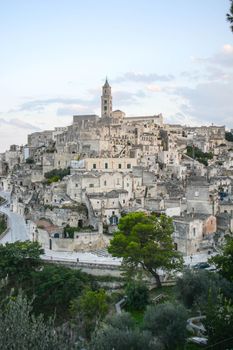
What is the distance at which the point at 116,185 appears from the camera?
4897 centimetres

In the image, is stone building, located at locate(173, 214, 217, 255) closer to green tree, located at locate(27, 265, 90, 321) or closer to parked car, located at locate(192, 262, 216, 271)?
parked car, located at locate(192, 262, 216, 271)

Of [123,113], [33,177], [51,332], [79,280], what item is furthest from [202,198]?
[123,113]

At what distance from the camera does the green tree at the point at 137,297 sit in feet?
Answer: 86.0

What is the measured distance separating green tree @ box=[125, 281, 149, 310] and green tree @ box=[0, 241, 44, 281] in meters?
10.8

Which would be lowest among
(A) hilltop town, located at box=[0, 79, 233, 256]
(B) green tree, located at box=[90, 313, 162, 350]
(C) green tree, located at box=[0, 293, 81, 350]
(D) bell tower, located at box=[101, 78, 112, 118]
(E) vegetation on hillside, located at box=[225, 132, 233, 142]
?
(B) green tree, located at box=[90, 313, 162, 350]

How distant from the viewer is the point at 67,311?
29922mm

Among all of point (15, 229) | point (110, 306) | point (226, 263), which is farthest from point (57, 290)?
point (15, 229)

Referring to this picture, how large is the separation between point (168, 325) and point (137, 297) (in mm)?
8348

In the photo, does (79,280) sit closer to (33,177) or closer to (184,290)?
(184,290)

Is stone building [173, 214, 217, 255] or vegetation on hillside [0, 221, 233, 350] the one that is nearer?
vegetation on hillside [0, 221, 233, 350]

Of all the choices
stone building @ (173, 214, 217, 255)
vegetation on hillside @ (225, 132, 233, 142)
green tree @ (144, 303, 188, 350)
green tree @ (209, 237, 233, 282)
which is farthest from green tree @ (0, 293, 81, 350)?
vegetation on hillside @ (225, 132, 233, 142)

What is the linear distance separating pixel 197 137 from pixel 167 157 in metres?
21.3

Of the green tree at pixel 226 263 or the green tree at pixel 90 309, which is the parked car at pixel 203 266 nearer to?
the green tree at pixel 226 263

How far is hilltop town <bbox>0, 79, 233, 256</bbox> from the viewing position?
130 ft
